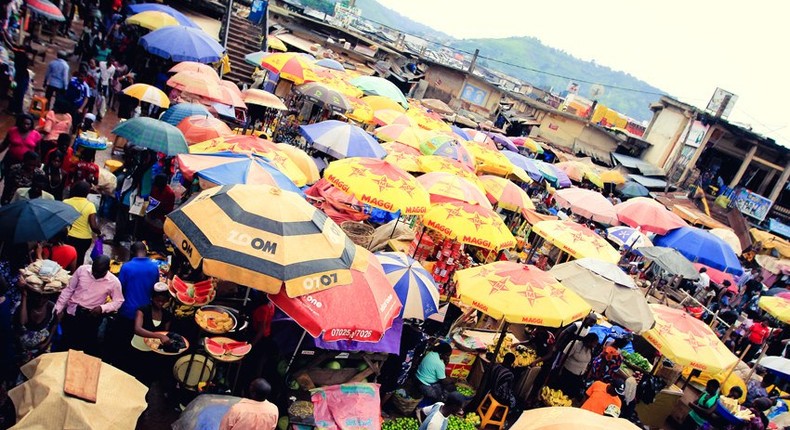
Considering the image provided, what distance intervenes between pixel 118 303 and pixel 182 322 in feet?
2.95

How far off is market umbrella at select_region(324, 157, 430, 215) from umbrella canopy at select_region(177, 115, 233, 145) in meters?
2.77

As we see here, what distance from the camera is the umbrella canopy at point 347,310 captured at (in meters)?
5.23

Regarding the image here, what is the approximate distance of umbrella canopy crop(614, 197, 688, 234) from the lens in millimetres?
13984

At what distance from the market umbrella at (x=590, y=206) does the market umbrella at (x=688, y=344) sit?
520 centimetres

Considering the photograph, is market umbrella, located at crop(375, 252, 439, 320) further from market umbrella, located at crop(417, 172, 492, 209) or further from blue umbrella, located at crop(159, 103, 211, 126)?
blue umbrella, located at crop(159, 103, 211, 126)

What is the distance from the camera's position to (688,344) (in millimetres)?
8336

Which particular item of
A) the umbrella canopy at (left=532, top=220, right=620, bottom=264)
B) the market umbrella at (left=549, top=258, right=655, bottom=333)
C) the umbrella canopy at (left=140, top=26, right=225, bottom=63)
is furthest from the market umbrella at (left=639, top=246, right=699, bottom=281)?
the umbrella canopy at (left=140, top=26, right=225, bottom=63)

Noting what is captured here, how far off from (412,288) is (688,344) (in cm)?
494

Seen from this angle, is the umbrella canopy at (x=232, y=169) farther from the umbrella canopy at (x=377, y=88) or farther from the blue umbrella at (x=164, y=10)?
the umbrella canopy at (x=377, y=88)

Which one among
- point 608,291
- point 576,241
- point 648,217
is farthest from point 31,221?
point 648,217

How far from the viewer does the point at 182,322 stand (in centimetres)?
623

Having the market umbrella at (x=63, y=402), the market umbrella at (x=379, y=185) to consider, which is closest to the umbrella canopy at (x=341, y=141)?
the market umbrella at (x=379, y=185)

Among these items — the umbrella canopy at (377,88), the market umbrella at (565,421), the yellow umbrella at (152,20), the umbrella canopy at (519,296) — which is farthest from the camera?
the umbrella canopy at (377,88)

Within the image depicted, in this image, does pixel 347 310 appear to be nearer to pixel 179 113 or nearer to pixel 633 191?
pixel 179 113
